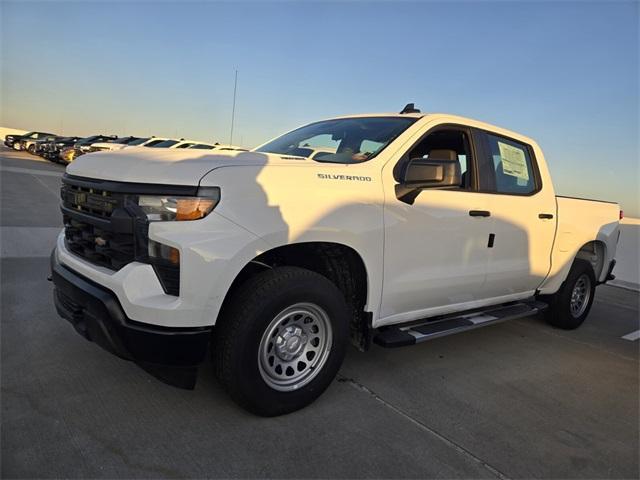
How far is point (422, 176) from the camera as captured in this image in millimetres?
3145

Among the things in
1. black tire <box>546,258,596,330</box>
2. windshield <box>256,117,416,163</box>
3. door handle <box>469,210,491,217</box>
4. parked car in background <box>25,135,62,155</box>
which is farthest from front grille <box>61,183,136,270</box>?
parked car in background <box>25,135,62,155</box>

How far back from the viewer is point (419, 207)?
326 cm

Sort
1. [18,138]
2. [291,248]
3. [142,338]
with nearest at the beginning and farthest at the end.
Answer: [142,338] < [291,248] < [18,138]

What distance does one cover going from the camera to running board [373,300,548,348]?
3.26 m

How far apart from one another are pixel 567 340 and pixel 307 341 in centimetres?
352

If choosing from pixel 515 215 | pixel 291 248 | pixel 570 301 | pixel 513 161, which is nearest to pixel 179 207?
pixel 291 248

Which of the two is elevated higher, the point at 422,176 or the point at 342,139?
the point at 342,139

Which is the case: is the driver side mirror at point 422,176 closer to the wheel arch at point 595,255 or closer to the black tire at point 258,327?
the black tire at point 258,327

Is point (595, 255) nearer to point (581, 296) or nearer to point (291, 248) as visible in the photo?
point (581, 296)

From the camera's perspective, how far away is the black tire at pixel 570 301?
514 cm

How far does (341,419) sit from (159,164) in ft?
6.13

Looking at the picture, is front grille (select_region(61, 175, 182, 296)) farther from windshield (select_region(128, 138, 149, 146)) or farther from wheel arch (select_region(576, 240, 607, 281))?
windshield (select_region(128, 138, 149, 146))

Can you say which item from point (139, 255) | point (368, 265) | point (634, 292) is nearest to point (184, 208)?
point (139, 255)

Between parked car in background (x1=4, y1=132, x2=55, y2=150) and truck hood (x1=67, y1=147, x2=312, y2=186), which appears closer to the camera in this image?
truck hood (x1=67, y1=147, x2=312, y2=186)
